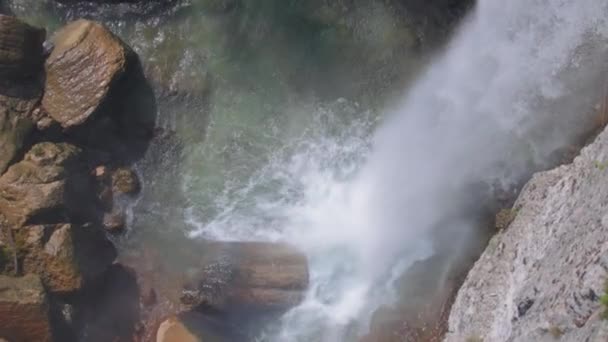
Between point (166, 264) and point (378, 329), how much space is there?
5868 millimetres

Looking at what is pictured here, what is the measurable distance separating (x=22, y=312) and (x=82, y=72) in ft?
21.5

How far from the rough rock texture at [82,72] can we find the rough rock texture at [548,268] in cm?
1093

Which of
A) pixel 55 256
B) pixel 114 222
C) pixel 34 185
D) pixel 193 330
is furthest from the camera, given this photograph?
pixel 114 222

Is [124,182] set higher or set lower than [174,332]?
higher

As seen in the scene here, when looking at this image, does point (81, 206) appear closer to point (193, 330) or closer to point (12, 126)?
point (12, 126)

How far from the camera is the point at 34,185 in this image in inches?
603

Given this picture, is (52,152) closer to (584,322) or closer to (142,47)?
(142,47)

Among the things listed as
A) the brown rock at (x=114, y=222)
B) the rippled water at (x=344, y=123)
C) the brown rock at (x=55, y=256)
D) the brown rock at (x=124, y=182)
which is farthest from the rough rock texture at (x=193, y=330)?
the brown rock at (x=124, y=182)

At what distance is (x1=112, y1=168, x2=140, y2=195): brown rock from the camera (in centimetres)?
1659

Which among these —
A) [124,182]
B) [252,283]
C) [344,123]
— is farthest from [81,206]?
[344,123]

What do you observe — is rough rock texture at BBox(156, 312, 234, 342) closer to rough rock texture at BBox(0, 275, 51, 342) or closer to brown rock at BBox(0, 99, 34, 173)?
rough rock texture at BBox(0, 275, 51, 342)

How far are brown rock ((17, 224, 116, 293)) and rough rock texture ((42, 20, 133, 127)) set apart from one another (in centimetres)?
315

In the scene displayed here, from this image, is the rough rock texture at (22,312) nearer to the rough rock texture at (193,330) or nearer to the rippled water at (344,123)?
the rough rock texture at (193,330)

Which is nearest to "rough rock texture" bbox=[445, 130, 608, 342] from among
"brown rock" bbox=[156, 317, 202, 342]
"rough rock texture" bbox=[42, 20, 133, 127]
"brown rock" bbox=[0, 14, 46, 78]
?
"brown rock" bbox=[156, 317, 202, 342]
